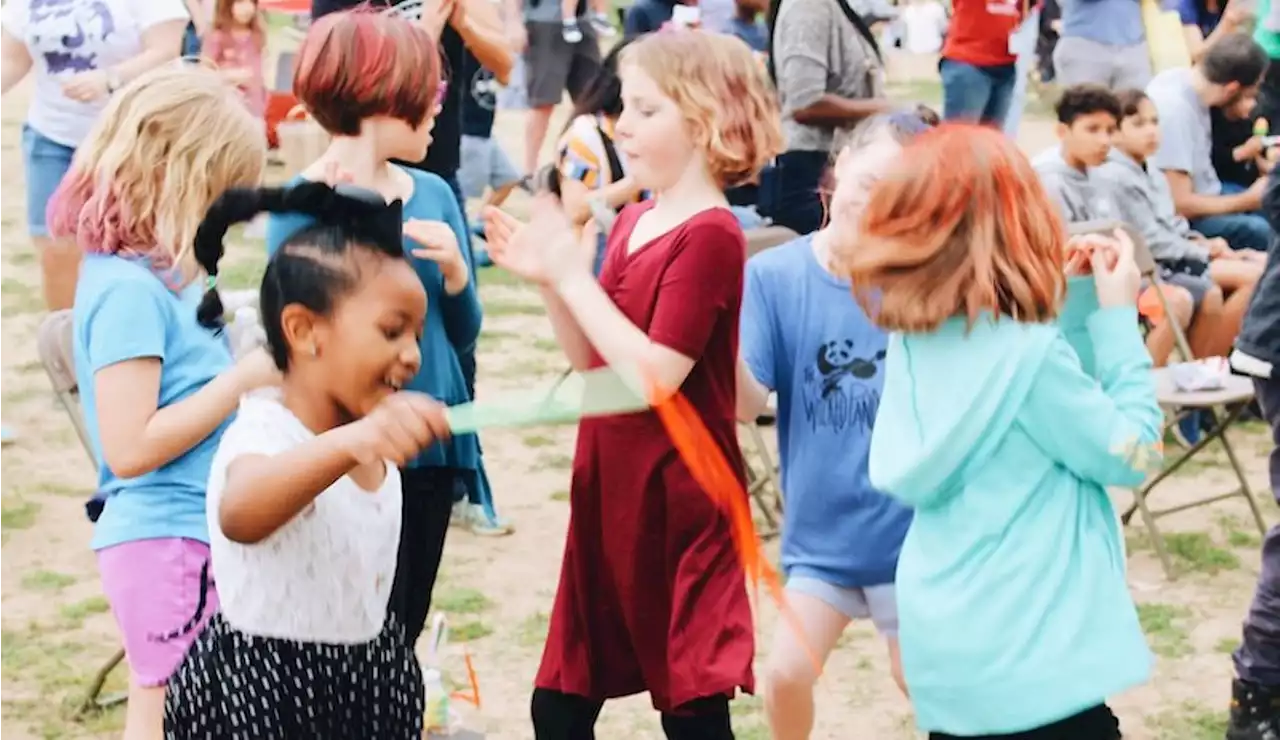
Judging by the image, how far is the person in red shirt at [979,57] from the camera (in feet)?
29.3

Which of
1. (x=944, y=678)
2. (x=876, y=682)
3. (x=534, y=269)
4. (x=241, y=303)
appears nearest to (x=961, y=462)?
(x=944, y=678)

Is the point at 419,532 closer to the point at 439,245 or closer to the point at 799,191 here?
the point at 439,245

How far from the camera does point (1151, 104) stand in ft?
24.3

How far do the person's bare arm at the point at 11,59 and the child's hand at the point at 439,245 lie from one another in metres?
3.50

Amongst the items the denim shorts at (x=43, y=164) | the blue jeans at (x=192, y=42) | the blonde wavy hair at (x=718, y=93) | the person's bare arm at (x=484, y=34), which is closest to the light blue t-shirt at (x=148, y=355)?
the blonde wavy hair at (x=718, y=93)

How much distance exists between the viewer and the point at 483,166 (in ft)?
31.7

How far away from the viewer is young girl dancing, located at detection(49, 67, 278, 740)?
10.3ft

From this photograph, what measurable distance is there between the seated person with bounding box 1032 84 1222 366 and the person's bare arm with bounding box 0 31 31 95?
3.63 meters

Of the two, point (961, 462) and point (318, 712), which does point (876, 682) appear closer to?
point (961, 462)

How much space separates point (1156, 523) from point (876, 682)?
1754 millimetres

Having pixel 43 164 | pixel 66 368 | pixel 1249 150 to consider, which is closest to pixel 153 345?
pixel 66 368

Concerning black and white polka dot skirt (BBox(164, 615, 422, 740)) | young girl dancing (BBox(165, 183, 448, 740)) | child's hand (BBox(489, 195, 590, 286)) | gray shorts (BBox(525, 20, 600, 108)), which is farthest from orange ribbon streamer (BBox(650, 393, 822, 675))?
gray shorts (BBox(525, 20, 600, 108))

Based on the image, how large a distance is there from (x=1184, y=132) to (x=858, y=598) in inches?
192

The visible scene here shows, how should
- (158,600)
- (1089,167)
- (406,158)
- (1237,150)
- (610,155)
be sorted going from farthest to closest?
(1237,150)
(1089,167)
(610,155)
(406,158)
(158,600)
